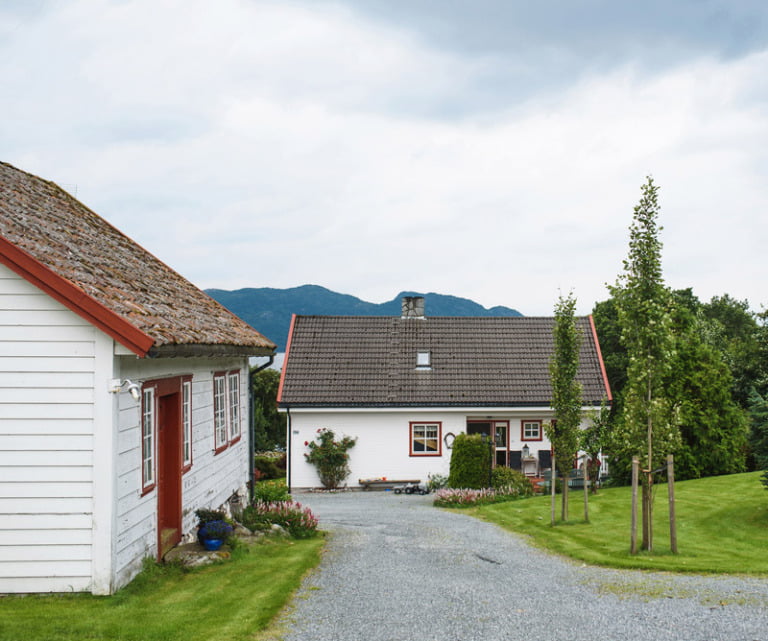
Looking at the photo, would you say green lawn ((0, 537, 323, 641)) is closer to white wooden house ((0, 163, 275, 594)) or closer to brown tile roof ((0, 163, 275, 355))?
white wooden house ((0, 163, 275, 594))

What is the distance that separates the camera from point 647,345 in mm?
12406

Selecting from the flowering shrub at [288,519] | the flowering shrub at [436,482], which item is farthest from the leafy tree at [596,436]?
the flowering shrub at [288,519]

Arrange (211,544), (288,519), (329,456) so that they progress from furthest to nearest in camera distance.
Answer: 1. (329,456)
2. (288,519)
3. (211,544)

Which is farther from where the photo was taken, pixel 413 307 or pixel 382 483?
pixel 413 307

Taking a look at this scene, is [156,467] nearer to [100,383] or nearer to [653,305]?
[100,383]

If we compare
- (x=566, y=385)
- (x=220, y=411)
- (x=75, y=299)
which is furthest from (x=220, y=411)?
(x=566, y=385)

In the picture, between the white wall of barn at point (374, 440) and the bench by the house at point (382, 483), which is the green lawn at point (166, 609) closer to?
the bench by the house at point (382, 483)

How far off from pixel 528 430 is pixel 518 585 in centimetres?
1728

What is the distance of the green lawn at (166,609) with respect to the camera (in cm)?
721

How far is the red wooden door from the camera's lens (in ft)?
A: 36.0

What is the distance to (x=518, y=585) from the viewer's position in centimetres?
990

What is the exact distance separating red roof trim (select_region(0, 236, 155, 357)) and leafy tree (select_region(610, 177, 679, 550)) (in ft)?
26.0

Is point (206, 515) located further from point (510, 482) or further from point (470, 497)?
point (510, 482)

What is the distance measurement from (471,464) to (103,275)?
50.3ft
